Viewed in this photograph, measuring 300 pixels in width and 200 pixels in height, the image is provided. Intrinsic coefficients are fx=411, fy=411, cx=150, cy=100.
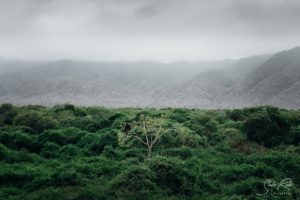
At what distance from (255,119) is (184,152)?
416 inches

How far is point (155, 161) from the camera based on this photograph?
94.4 ft

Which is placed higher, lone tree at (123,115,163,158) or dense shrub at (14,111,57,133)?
lone tree at (123,115,163,158)

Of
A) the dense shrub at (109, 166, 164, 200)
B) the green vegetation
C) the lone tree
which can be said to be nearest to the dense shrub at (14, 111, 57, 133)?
the green vegetation

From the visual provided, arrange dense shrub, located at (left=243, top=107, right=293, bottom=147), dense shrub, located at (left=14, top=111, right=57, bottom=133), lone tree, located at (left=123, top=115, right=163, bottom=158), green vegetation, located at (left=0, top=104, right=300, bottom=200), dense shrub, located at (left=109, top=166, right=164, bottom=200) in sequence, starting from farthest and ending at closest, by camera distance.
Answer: dense shrub, located at (left=14, top=111, right=57, bottom=133) < dense shrub, located at (left=243, top=107, right=293, bottom=147) < lone tree, located at (left=123, top=115, right=163, bottom=158) < green vegetation, located at (left=0, top=104, right=300, bottom=200) < dense shrub, located at (left=109, top=166, right=164, bottom=200)

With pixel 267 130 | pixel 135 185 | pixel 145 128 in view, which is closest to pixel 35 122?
pixel 145 128

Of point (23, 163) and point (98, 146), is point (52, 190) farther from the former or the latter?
point (98, 146)

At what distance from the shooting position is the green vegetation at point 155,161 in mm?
26281

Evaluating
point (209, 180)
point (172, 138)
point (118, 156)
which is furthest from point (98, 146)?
point (209, 180)

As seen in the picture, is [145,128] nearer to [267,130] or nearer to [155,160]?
[155,160]

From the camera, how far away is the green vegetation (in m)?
26.3

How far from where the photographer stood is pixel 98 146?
42562 mm

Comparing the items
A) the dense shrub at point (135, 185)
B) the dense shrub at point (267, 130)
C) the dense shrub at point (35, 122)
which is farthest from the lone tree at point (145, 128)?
the dense shrub at point (35, 122)

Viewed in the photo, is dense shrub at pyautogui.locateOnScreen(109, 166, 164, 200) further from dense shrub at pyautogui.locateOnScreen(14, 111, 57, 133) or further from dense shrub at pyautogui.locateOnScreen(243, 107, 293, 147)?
dense shrub at pyautogui.locateOnScreen(14, 111, 57, 133)

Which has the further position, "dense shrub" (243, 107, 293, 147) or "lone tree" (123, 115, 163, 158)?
"dense shrub" (243, 107, 293, 147)
